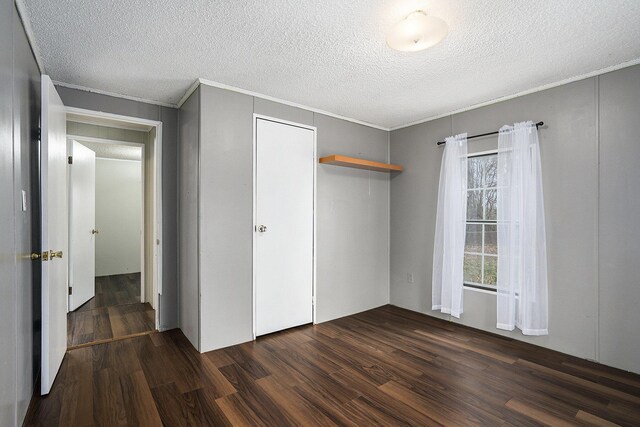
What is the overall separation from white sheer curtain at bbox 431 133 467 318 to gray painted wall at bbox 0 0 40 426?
3.57 meters

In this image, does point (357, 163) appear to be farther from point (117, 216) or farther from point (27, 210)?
point (117, 216)

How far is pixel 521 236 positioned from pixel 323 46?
2461 mm

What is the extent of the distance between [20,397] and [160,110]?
2697mm

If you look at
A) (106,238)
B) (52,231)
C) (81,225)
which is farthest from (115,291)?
(52,231)

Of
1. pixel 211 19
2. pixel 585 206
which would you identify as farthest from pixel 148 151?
pixel 585 206

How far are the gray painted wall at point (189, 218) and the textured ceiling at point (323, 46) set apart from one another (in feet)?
1.13

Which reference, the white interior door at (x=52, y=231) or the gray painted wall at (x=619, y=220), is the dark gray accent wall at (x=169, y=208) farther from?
the gray painted wall at (x=619, y=220)

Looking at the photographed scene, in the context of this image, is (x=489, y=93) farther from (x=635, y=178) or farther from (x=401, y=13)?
(x=401, y=13)

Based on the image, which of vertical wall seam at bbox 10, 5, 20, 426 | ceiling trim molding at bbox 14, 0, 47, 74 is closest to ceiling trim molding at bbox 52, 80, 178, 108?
ceiling trim molding at bbox 14, 0, 47, 74

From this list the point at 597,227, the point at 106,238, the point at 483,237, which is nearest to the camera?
the point at 597,227

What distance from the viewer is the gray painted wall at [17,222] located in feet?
4.87

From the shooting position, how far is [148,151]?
4184 millimetres

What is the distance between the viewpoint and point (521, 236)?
116 inches

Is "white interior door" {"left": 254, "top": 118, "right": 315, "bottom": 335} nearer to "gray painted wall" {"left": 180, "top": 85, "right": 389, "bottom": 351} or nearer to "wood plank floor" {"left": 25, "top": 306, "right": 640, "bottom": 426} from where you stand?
"gray painted wall" {"left": 180, "top": 85, "right": 389, "bottom": 351}
